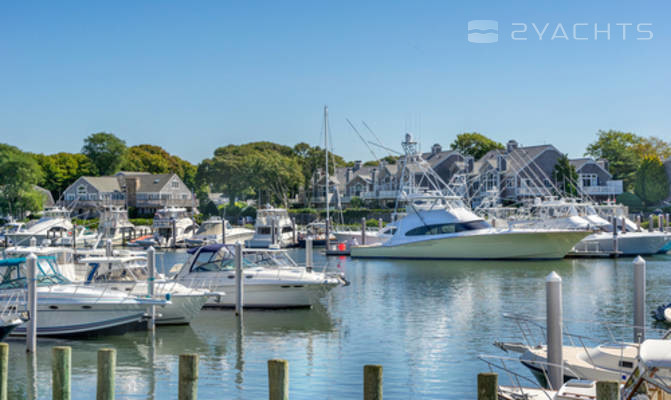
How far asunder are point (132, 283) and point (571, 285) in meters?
22.2

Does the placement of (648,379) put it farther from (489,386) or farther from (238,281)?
(238,281)

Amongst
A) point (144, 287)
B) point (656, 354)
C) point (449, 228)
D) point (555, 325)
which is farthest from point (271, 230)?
point (656, 354)

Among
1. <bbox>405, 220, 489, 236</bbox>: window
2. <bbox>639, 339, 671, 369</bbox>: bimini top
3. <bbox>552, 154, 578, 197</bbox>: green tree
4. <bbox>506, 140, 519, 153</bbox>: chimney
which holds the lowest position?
<bbox>639, 339, 671, 369</bbox>: bimini top

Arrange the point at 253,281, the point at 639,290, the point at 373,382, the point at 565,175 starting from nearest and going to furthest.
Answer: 1. the point at 373,382
2. the point at 639,290
3. the point at 253,281
4. the point at 565,175

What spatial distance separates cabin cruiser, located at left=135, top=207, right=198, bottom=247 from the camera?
238 ft

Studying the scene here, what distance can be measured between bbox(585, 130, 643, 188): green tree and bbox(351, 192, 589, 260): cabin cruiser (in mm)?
54005

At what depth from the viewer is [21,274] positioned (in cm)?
2241

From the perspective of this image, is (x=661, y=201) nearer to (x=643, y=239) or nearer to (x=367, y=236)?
(x=643, y=239)

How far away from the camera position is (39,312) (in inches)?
850

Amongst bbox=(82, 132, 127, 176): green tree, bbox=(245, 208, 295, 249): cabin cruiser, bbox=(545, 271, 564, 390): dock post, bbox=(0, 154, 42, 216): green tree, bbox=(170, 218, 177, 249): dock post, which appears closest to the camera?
bbox=(545, 271, 564, 390): dock post

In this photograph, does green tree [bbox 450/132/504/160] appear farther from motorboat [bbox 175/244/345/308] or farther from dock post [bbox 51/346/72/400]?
dock post [bbox 51/346/72/400]

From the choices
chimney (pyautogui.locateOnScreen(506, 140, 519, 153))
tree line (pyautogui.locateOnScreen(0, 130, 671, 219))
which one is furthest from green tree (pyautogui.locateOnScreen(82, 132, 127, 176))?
chimney (pyautogui.locateOnScreen(506, 140, 519, 153))

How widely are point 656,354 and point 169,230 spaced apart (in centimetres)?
6722

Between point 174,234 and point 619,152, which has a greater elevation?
point 619,152
